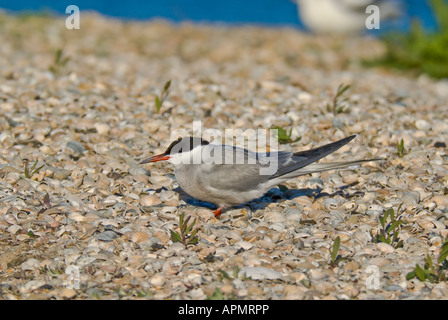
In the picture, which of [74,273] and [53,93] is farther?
[53,93]

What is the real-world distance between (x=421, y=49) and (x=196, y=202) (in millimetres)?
5726

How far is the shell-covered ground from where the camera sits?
11.4 feet

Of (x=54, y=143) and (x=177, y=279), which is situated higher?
(x=54, y=143)

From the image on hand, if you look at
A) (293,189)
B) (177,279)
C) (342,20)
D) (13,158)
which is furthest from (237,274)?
(342,20)

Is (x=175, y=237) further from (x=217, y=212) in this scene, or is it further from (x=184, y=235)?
(x=217, y=212)

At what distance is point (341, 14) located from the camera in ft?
43.7

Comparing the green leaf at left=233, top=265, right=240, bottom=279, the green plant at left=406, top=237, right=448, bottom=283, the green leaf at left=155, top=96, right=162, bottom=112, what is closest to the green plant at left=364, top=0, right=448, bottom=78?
the green leaf at left=155, top=96, right=162, bottom=112

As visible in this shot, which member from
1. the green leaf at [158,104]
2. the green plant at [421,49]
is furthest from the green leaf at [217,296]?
the green plant at [421,49]

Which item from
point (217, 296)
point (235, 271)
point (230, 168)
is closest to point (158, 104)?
point (230, 168)

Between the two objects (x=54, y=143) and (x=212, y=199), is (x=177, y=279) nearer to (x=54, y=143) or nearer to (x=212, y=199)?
(x=212, y=199)

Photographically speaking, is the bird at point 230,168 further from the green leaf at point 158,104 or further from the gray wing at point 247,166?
the green leaf at point 158,104

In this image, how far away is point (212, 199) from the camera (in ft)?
14.1

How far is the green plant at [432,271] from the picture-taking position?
135 inches
